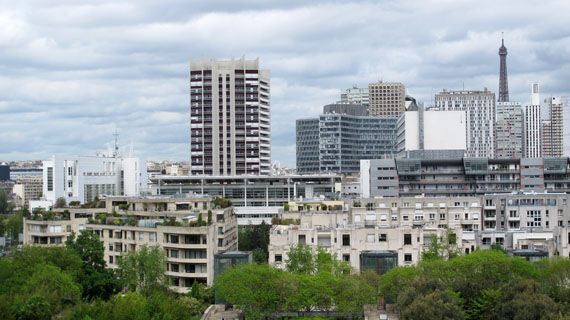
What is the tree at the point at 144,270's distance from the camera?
75188 millimetres

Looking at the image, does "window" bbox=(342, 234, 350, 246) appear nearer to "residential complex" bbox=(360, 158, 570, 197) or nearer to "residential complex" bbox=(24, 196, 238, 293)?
"residential complex" bbox=(24, 196, 238, 293)

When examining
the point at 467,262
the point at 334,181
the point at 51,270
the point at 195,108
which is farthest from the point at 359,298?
the point at 195,108

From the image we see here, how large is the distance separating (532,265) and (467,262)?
14.9 ft

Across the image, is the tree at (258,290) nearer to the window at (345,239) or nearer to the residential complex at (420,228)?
the residential complex at (420,228)

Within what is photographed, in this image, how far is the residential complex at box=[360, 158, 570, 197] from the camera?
11988 cm

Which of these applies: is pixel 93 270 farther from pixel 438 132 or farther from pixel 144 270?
→ pixel 438 132

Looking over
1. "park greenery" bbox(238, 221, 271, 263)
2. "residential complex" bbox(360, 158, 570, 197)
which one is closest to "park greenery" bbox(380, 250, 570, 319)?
"park greenery" bbox(238, 221, 271, 263)

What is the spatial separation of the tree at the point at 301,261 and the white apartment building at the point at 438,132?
236 ft

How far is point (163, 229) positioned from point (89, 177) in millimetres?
90073

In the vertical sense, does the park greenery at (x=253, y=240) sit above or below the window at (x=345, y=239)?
below

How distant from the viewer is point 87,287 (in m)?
76.4

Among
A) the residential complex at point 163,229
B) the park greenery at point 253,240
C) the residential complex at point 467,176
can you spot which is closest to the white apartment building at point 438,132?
the residential complex at point 467,176

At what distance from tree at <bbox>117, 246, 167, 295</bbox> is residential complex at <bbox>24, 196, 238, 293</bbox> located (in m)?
2.37

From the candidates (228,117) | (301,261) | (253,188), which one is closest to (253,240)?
(301,261)
